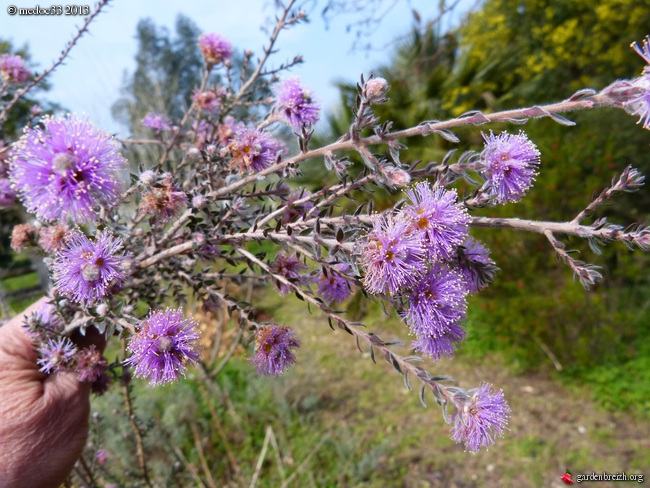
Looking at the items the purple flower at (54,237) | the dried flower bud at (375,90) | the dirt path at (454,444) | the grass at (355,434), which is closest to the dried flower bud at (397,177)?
the dried flower bud at (375,90)

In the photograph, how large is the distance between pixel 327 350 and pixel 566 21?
943cm

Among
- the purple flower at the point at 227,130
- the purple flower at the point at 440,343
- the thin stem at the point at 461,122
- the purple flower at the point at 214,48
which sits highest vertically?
the purple flower at the point at 214,48

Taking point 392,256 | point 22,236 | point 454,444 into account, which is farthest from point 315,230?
point 454,444

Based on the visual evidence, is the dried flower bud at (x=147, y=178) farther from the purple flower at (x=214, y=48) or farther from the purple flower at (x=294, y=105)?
the purple flower at (x=214, y=48)

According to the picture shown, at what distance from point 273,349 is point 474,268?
1.72 ft

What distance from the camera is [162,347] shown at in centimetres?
90

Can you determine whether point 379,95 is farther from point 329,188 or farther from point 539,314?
point 539,314

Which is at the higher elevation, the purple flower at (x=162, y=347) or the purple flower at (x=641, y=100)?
the purple flower at (x=641, y=100)

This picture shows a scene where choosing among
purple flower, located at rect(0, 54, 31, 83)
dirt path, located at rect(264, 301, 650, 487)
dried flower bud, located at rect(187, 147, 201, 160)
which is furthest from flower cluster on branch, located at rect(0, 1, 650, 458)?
dirt path, located at rect(264, 301, 650, 487)

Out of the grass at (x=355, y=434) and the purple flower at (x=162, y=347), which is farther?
the grass at (x=355, y=434)

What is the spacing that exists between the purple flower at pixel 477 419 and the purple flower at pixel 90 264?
79 cm

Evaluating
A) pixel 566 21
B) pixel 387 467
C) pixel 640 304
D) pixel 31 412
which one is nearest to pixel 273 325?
pixel 31 412

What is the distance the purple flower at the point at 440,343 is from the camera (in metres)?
0.97

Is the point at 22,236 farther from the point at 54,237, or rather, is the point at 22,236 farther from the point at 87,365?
the point at 87,365
